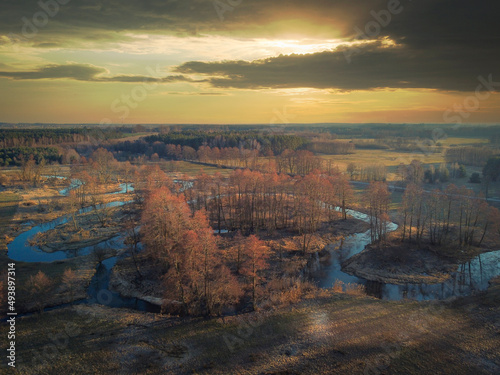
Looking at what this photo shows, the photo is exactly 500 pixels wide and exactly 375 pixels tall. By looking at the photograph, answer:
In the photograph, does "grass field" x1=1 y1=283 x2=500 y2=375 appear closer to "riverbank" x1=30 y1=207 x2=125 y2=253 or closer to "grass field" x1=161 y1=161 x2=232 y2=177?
"riverbank" x1=30 y1=207 x2=125 y2=253

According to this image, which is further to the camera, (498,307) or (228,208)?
(228,208)

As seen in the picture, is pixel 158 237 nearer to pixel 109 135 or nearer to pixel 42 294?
pixel 42 294

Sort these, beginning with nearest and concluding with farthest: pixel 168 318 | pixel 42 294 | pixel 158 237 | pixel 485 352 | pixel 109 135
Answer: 1. pixel 485 352
2. pixel 168 318
3. pixel 42 294
4. pixel 158 237
5. pixel 109 135

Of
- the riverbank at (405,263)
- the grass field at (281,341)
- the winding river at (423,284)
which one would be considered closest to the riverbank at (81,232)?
the grass field at (281,341)

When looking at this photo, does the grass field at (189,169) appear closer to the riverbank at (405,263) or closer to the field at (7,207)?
the field at (7,207)

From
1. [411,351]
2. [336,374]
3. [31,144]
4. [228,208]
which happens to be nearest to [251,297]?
[336,374]

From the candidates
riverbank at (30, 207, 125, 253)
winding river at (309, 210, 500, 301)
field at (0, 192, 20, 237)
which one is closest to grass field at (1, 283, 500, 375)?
winding river at (309, 210, 500, 301)
